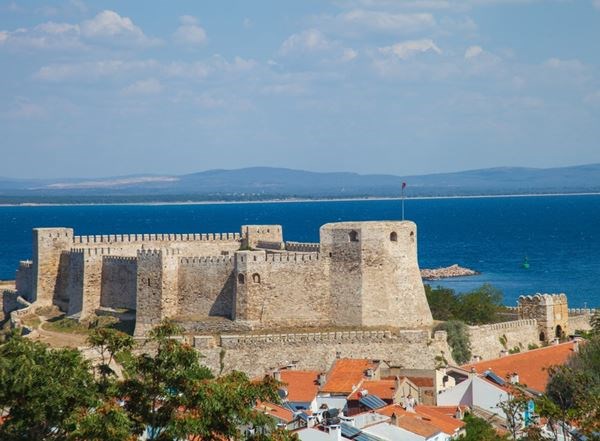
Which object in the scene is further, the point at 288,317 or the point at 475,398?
the point at 288,317

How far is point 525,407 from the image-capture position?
2659 centimetres

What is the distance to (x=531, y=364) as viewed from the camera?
136 ft

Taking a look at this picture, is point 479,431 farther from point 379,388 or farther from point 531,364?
point 531,364

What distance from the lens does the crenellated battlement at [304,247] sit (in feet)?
151

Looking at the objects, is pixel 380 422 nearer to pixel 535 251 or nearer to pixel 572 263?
pixel 572 263

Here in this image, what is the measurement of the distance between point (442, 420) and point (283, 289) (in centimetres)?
1311

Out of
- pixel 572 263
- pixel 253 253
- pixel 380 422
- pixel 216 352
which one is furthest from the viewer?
pixel 572 263

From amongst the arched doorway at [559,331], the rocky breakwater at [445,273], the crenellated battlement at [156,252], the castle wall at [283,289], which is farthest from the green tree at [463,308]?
the rocky breakwater at [445,273]

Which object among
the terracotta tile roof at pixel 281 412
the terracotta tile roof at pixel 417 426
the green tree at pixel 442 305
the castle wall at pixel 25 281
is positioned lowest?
the terracotta tile roof at pixel 417 426

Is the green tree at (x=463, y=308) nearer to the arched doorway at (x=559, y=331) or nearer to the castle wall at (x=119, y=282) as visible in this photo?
the arched doorway at (x=559, y=331)

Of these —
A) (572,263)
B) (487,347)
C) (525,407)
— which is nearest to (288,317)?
(487,347)

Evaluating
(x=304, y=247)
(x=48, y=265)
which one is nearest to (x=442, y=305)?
(x=304, y=247)

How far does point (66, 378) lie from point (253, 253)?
2208 cm

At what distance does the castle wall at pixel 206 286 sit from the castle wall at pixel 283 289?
792mm
